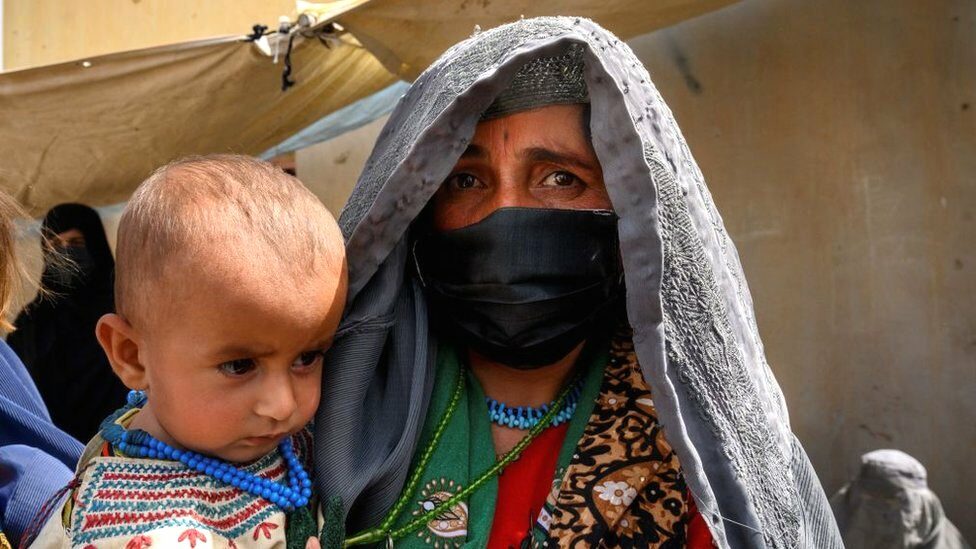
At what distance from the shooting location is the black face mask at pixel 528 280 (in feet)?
5.59

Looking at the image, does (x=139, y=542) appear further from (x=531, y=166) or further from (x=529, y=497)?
(x=531, y=166)

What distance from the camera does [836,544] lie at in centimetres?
184

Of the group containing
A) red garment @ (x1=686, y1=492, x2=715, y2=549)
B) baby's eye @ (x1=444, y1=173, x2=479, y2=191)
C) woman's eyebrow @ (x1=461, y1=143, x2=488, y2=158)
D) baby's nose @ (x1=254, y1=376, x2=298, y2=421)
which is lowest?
red garment @ (x1=686, y1=492, x2=715, y2=549)

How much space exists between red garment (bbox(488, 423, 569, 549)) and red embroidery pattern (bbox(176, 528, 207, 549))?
0.49 metres

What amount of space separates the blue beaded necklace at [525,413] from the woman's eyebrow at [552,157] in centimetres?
42

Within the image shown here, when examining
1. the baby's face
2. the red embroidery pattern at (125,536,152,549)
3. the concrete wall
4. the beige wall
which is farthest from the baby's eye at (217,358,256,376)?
the beige wall

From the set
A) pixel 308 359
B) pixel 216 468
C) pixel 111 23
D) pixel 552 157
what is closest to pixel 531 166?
pixel 552 157

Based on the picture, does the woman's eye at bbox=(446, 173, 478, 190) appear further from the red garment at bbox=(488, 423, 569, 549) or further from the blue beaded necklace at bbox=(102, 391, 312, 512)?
the blue beaded necklace at bbox=(102, 391, 312, 512)

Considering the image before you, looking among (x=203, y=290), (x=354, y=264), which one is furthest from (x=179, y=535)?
(x=354, y=264)

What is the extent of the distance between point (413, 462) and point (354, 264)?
36 centimetres

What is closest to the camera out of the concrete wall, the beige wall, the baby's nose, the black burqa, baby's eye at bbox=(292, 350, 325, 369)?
the baby's nose

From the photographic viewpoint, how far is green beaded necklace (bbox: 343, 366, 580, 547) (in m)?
1.57

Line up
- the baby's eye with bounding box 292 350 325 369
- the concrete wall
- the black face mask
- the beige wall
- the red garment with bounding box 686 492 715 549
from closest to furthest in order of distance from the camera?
the baby's eye with bounding box 292 350 325 369
the red garment with bounding box 686 492 715 549
the black face mask
the concrete wall
the beige wall

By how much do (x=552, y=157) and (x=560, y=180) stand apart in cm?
6
